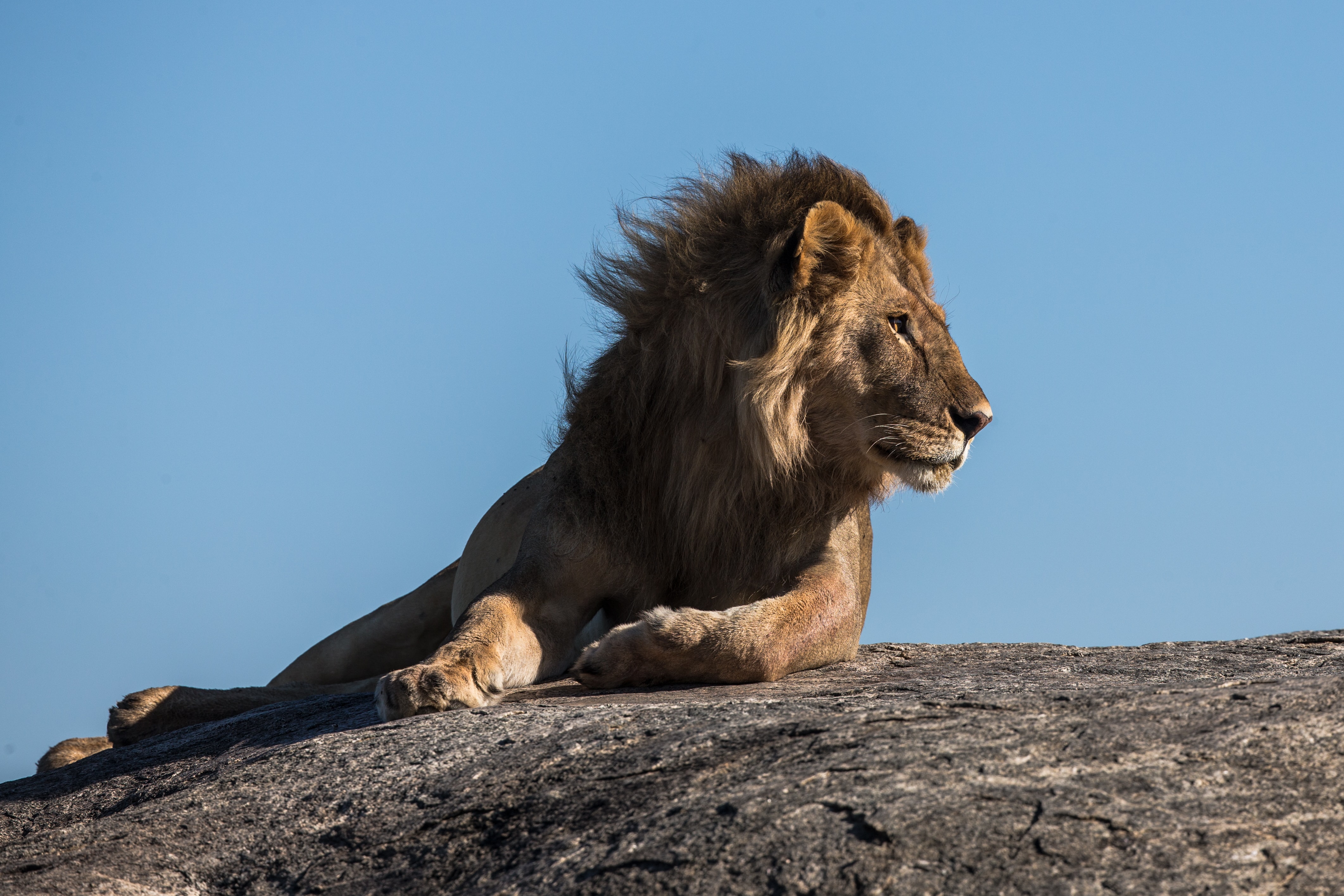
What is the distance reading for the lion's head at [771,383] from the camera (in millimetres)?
4703

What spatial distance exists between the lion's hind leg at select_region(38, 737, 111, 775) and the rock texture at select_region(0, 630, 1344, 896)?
2.05m

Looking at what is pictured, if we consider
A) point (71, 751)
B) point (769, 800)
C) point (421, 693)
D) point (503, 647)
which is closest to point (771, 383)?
point (503, 647)

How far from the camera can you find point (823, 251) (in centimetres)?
477

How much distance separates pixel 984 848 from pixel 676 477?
2719 millimetres

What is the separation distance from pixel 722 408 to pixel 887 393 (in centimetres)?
66

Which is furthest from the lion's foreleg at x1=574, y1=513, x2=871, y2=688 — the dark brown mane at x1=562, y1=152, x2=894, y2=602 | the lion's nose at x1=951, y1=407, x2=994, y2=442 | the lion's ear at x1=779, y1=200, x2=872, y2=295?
the lion's ear at x1=779, y1=200, x2=872, y2=295

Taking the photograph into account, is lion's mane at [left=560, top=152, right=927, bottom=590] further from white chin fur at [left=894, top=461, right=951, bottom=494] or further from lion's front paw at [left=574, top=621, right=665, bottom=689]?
lion's front paw at [left=574, top=621, right=665, bottom=689]

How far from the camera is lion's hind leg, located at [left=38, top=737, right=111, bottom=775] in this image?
238 inches

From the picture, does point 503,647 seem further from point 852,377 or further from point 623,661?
point 852,377

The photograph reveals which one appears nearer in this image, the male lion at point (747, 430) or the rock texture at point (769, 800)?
the rock texture at point (769, 800)

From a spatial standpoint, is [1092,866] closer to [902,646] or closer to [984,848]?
[984,848]

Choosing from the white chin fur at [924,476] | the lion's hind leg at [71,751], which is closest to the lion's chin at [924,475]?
the white chin fur at [924,476]

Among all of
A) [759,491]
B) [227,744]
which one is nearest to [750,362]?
[759,491]

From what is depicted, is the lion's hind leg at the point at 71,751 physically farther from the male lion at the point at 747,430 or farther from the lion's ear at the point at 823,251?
the lion's ear at the point at 823,251
